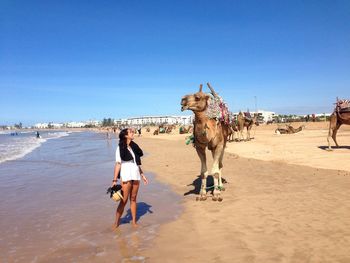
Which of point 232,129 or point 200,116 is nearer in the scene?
point 200,116

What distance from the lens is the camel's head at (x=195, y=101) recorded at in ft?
26.7

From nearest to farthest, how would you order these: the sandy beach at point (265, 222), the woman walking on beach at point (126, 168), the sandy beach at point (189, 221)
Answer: the sandy beach at point (265, 222) → the sandy beach at point (189, 221) → the woman walking on beach at point (126, 168)

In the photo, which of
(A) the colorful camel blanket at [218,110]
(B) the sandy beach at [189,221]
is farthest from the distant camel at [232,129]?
(B) the sandy beach at [189,221]

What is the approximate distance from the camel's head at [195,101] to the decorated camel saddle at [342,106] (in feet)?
41.1

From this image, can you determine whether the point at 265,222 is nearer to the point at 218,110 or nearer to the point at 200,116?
the point at 200,116

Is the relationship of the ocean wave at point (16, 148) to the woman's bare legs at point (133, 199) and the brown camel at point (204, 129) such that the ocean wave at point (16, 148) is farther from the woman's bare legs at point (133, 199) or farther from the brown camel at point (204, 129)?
the woman's bare legs at point (133, 199)

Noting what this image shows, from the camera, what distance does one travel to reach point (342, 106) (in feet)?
59.1

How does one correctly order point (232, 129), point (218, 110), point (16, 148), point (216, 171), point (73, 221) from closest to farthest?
1. point (73, 221)
2. point (216, 171)
3. point (218, 110)
4. point (232, 129)
5. point (16, 148)

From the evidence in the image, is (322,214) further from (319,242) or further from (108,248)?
(108,248)

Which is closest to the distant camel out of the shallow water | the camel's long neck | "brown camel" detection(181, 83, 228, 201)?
"brown camel" detection(181, 83, 228, 201)

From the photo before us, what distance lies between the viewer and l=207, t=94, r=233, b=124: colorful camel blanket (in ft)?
29.2

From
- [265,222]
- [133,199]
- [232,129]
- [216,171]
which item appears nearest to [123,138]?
[133,199]

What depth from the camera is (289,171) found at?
12.9 metres

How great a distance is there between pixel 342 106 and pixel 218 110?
11744mm
